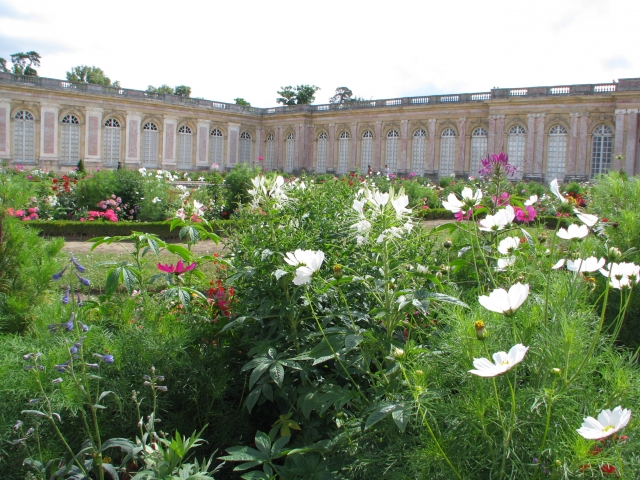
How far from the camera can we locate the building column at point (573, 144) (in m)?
24.7

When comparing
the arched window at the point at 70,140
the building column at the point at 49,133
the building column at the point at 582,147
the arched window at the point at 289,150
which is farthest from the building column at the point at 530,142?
the building column at the point at 49,133

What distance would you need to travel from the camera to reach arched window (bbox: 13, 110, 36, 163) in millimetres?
25438

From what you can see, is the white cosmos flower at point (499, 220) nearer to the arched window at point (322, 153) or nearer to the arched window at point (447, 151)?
the arched window at point (447, 151)

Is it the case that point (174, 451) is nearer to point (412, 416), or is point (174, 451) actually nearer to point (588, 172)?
point (412, 416)

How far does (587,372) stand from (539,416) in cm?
19

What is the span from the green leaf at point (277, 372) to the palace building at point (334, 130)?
64.8ft

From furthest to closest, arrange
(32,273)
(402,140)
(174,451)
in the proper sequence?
(402,140) → (32,273) → (174,451)

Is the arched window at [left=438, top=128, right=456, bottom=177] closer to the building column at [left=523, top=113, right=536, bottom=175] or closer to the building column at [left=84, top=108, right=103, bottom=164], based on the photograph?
the building column at [left=523, top=113, right=536, bottom=175]

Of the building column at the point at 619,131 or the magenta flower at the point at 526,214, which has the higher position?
the building column at the point at 619,131

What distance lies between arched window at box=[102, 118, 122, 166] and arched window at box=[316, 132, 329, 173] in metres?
11.2

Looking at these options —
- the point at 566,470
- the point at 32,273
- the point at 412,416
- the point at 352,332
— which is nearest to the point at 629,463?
the point at 566,470

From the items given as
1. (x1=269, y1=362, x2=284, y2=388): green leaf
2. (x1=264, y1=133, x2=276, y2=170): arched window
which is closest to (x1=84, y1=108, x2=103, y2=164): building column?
(x1=264, y1=133, x2=276, y2=170): arched window

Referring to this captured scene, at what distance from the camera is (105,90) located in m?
27.5

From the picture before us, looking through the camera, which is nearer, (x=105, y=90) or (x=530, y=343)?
(x=530, y=343)
